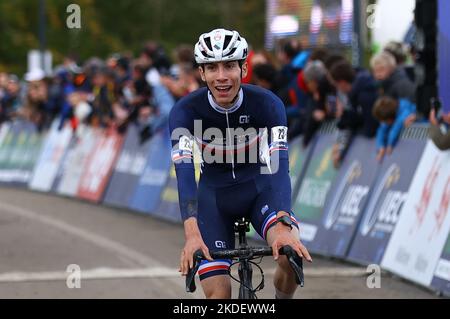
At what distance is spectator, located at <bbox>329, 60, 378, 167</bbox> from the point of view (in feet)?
42.4

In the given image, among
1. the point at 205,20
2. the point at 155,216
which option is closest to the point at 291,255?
the point at 155,216

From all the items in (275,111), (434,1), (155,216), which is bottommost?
(155,216)

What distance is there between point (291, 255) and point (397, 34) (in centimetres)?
1690

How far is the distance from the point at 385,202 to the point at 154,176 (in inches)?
268

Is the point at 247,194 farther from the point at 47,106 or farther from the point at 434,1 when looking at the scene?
the point at 47,106

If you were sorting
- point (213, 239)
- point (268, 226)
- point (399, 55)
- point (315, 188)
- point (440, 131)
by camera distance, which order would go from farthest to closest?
point (315, 188) → point (399, 55) → point (440, 131) → point (213, 239) → point (268, 226)

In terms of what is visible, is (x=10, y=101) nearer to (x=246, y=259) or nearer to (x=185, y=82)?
(x=185, y=82)

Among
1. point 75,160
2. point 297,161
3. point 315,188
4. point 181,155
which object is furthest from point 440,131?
point 75,160

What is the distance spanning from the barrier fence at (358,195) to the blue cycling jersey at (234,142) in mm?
3286

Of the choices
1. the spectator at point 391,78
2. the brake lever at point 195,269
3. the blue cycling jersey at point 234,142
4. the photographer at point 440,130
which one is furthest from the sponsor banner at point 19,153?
the brake lever at point 195,269

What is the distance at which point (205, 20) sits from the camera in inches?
2323

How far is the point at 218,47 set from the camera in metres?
6.71

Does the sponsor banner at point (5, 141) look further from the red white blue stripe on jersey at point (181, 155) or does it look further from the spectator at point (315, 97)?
the red white blue stripe on jersey at point (181, 155)
